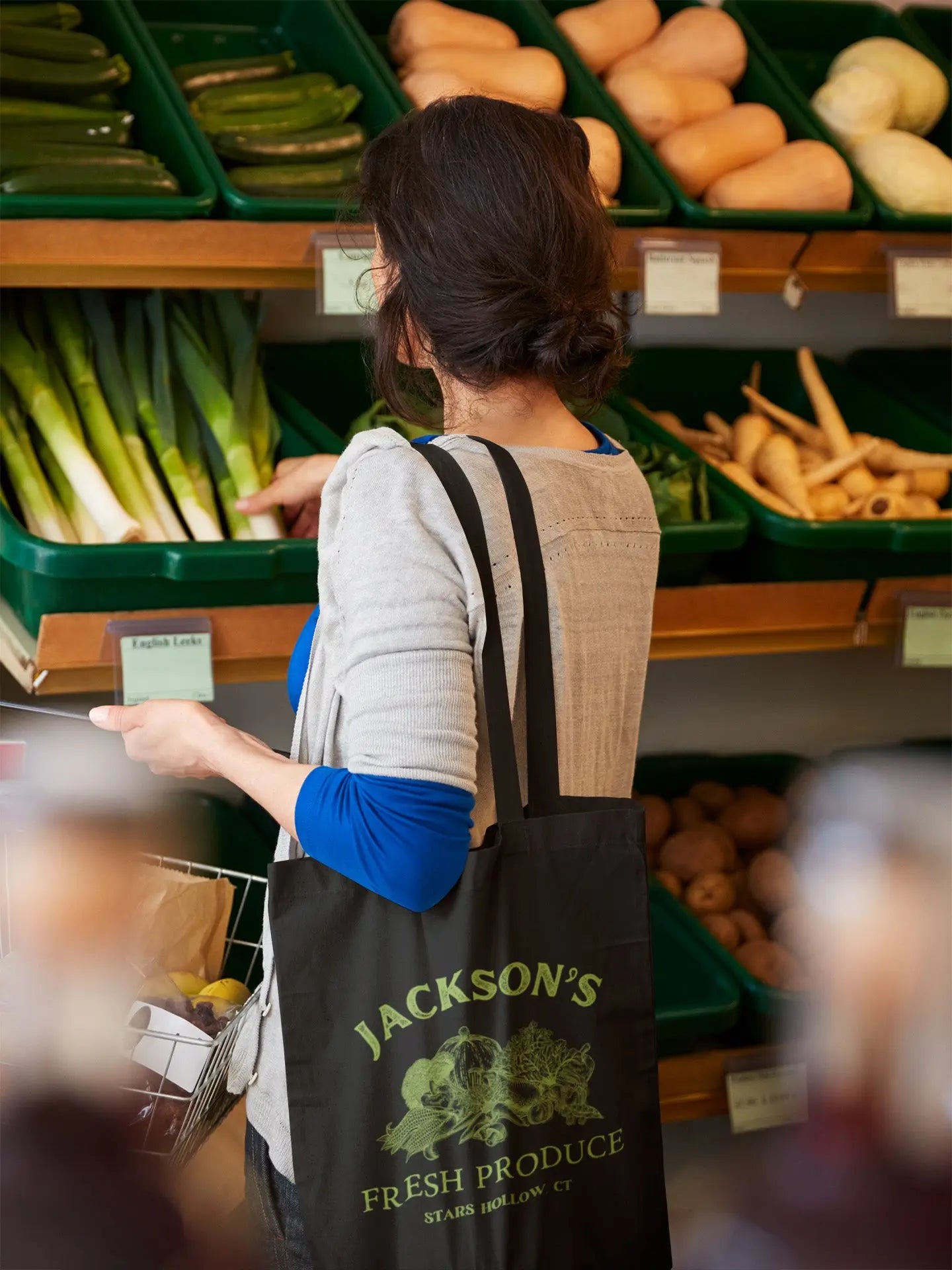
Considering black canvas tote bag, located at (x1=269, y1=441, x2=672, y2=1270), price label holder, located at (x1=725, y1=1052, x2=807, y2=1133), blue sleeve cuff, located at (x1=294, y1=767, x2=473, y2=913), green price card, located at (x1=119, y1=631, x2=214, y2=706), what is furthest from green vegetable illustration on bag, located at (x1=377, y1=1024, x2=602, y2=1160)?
price label holder, located at (x1=725, y1=1052, x2=807, y2=1133)

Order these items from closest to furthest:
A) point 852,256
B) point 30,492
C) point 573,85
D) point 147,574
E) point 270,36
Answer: point 147,574 → point 30,492 → point 852,256 → point 573,85 → point 270,36

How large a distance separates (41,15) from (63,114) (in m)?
0.22

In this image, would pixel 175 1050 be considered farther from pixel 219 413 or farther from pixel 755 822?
pixel 755 822

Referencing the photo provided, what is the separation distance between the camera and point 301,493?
1.74 meters

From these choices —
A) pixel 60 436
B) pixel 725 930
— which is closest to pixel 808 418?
pixel 725 930

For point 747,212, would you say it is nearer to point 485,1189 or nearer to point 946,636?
point 946,636

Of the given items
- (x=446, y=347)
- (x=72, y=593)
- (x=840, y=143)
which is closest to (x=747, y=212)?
(x=840, y=143)

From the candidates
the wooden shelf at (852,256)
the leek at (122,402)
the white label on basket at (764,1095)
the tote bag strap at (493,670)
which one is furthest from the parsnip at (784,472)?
the tote bag strap at (493,670)

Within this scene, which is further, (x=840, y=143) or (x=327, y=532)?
(x=840, y=143)

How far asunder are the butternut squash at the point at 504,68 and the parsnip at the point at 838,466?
2.36ft

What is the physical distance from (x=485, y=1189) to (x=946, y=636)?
50.0 inches

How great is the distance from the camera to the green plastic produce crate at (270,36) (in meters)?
1.92

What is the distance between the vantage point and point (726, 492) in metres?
1.93

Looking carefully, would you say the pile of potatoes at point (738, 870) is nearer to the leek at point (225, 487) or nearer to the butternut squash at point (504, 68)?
the leek at point (225, 487)
